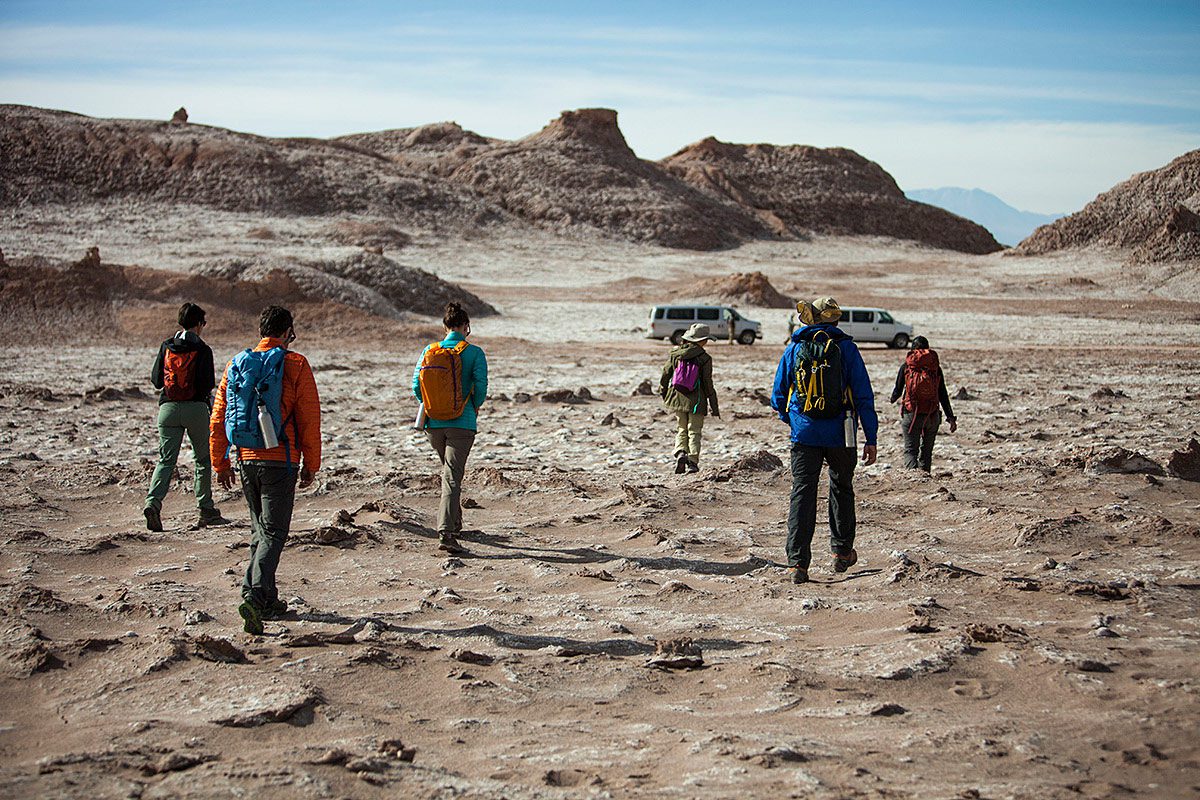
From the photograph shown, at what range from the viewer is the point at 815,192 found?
321 ft

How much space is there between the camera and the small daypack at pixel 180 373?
8.77m

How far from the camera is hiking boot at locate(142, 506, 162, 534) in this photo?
8.80 metres

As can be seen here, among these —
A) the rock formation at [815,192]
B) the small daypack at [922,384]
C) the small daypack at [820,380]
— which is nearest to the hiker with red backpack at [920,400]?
the small daypack at [922,384]

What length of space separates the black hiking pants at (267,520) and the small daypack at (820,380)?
10.4ft

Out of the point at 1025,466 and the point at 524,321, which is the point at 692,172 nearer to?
the point at 524,321

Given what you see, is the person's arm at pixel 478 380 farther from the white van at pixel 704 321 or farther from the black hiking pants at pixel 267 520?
the white van at pixel 704 321

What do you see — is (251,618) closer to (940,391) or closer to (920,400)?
(920,400)

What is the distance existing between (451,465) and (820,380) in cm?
275

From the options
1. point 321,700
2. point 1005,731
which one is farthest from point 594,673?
point 1005,731

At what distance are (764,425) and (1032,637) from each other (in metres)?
9.77

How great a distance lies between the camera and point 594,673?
5625mm

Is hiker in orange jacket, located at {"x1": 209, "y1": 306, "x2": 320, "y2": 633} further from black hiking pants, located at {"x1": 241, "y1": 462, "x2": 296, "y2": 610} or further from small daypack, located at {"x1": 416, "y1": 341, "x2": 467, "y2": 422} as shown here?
small daypack, located at {"x1": 416, "y1": 341, "x2": 467, "y2": 422}

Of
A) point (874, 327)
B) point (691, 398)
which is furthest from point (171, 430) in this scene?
point (874, 327)

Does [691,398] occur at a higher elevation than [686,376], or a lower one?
lower
